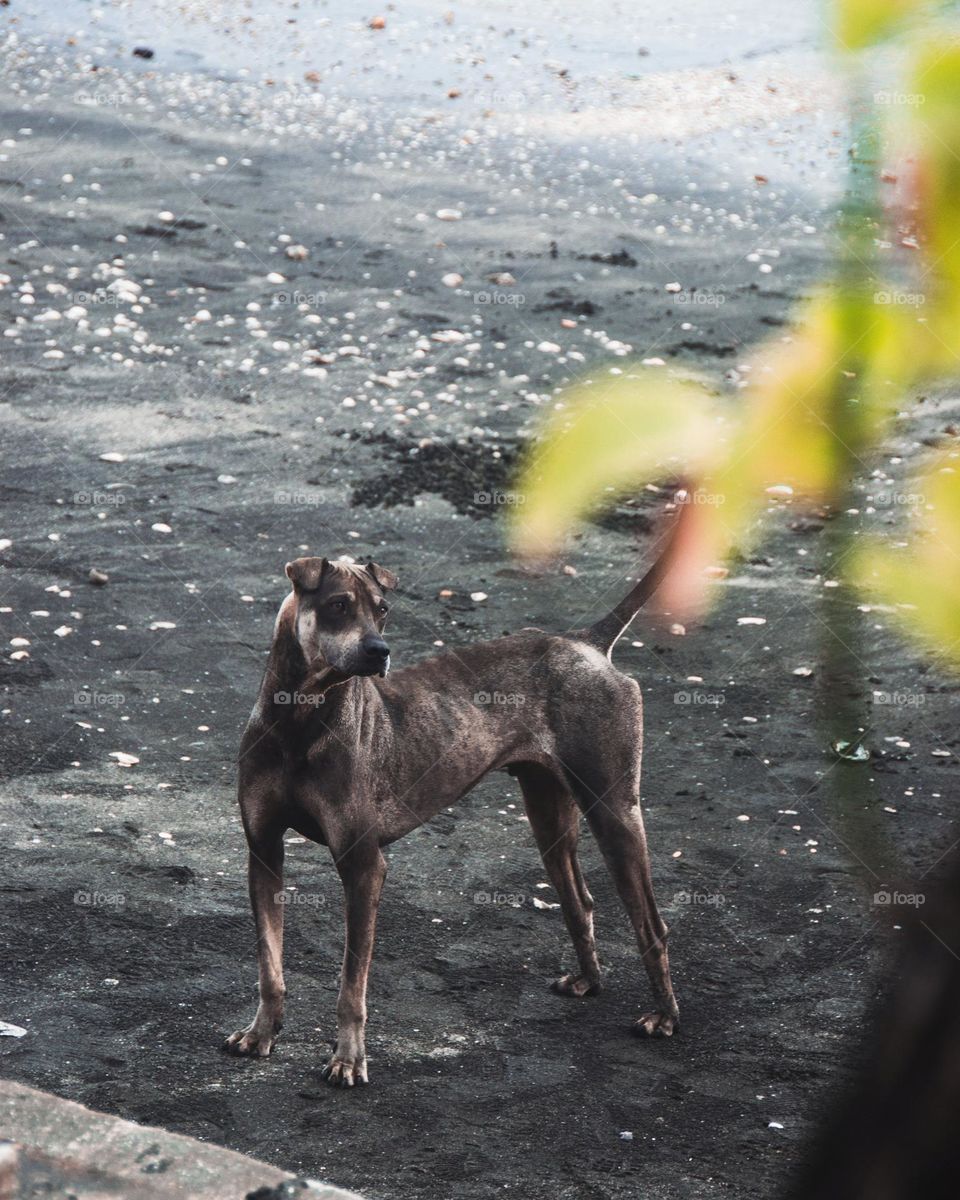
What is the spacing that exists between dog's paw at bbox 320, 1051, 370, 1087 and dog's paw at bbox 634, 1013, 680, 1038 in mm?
1297

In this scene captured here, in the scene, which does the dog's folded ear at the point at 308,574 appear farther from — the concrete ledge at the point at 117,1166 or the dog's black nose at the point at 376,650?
the concrete ledge at the point at 117,1166

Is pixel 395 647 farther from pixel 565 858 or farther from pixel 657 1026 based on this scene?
pixel 657 1026

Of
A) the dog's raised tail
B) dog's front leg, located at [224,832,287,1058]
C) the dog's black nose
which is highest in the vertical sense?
the dog's black nose

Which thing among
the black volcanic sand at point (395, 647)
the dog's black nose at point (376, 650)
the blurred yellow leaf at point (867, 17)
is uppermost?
the blurred yellow leaf at point (867, 17)

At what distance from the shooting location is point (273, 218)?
18719 millimetres

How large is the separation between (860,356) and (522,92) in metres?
22.7

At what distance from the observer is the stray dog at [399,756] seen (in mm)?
6008

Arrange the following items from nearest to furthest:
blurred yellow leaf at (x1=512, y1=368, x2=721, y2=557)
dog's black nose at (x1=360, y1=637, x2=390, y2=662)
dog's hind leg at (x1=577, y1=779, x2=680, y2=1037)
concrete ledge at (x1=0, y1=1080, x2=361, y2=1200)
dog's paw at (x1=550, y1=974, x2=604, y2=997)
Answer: blurred yellow leaf at (x1=512, y1=368, x2=721, y2=557) → concrete ledge at (x1=0, y1=1080, x2=361, y2=1200) → dog's black nose at (x1=360, y1=637, x2=390, y2=662) → dog's hind leg at (x1=577, y1=779, x2=680, y2=1037) → dog's paw at (x1=550, y1=974, x2=604, y2=997)

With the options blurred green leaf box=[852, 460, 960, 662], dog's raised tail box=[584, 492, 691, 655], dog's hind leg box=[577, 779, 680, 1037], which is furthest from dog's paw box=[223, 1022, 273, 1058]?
blurred green leaf box=[852, 460, 960, 662]

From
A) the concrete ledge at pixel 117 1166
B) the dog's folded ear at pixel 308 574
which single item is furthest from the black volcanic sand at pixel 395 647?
the dog's folded ear at pixel 308 574

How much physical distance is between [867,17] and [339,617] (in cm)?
460

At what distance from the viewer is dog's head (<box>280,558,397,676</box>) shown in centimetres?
581

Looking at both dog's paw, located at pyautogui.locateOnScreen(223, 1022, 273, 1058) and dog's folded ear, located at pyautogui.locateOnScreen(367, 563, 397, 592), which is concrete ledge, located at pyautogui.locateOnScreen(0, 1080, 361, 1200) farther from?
dog's folded ear, located at pyautogui.locateOnScreen(367, 563, 397, 592)

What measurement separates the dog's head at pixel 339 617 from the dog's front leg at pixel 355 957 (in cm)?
75
